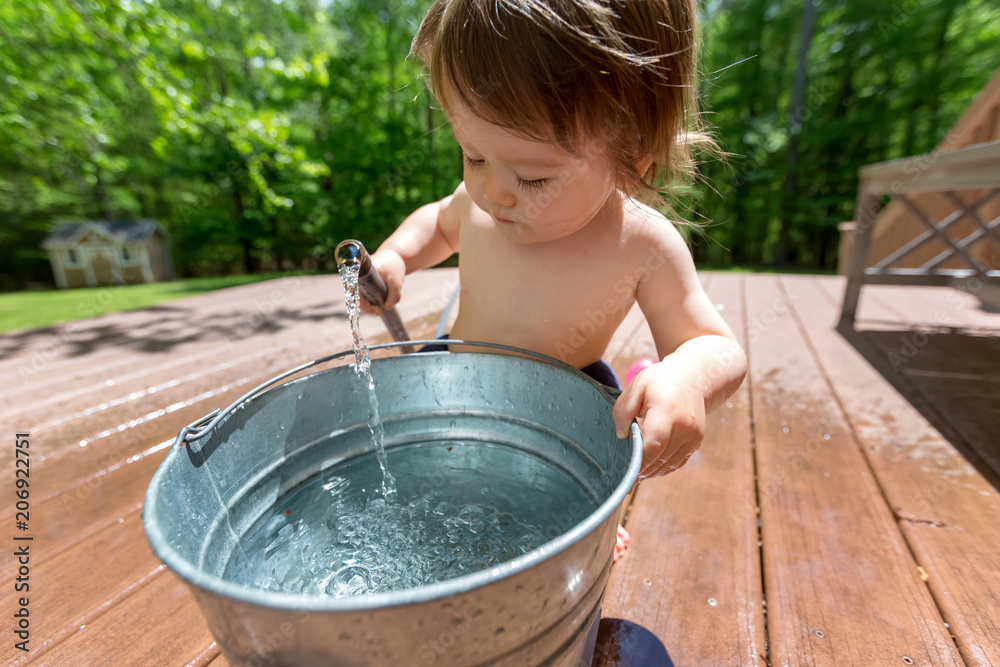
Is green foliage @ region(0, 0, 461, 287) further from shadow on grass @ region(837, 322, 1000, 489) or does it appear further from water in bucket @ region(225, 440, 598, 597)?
shadow on grass @ region(837, 322, 1000, 489)

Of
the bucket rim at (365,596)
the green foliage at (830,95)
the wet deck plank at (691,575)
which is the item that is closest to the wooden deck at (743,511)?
the wet deck plank at (691,575)

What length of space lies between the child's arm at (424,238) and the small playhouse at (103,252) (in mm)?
17511

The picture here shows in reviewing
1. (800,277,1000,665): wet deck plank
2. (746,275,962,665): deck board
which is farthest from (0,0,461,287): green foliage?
(800,277,1000,665): wet deck plank

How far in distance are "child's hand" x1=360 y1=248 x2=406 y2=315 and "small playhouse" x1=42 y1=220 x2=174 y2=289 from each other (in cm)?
1765

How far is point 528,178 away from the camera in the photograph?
801mm

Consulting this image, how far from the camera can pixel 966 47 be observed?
32.6 ft

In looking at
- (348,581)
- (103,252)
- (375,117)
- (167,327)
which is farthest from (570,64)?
A: (103,252)

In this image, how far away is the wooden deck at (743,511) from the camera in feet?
2.76

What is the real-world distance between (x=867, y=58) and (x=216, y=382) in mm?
14674

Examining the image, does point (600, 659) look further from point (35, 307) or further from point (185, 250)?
point (185, 250)

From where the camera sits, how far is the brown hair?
2.33 ft

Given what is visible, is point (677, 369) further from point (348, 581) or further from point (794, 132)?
point (794, 132)

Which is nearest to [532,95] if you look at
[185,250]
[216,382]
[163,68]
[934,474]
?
[934,474]

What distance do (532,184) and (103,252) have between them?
18770mm
